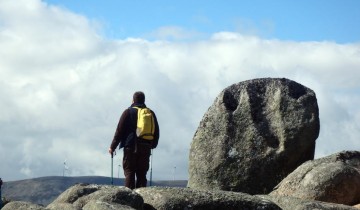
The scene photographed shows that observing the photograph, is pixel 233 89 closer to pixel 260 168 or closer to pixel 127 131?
pixel 260 168

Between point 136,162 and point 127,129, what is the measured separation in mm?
1055

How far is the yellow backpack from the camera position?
27234mm

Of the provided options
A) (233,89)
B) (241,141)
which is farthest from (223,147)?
(233,89)

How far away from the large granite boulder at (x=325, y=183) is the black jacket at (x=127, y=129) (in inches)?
177

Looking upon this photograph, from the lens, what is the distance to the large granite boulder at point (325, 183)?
26.7 meters

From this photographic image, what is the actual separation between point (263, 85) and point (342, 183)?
8012mm

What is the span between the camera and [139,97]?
27797 millimetres

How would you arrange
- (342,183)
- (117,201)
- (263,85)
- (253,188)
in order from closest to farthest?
(117,201)
(342,183)
(253,188)
(263,85)

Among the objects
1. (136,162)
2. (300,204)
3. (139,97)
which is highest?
(139,97)

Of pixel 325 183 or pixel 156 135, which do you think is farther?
pixel 156 135

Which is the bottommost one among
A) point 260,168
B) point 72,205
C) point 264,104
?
point 72,205

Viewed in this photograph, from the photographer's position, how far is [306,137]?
32281 mm

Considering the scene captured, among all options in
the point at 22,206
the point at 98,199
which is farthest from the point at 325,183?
the point at 22,206

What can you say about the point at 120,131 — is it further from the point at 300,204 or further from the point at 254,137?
the point at 300,204
